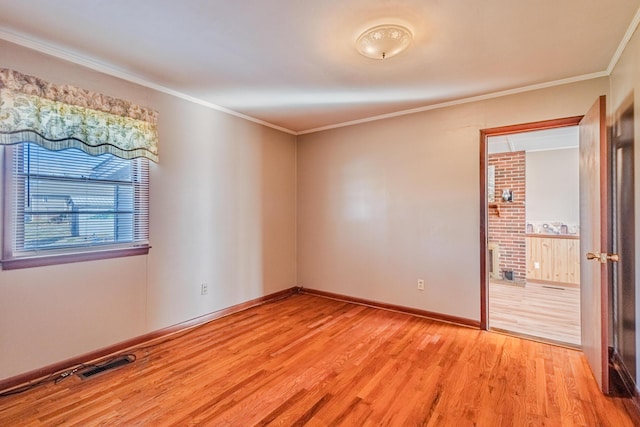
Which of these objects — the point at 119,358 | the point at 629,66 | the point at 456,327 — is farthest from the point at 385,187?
the point at 119,358

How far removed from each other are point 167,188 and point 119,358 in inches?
60.8

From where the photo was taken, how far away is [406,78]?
282cm

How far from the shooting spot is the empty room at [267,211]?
1975 mm

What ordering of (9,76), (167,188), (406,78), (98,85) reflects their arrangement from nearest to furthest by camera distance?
(9,76) < (98,85) < (406,78) < (167,188)

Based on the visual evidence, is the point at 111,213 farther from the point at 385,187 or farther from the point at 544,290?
the point at 544,290

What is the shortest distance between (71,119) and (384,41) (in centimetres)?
239

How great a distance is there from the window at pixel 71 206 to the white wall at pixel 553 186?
21.1 feet

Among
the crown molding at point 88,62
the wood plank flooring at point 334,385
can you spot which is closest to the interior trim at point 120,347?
the wood plank flooring at point 334,385

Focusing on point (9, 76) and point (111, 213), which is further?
point (111, 213)

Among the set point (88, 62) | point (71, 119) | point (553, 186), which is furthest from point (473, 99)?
point (553, 186)

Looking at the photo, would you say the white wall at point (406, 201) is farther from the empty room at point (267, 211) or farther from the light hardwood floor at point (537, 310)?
the light hardwood floor at point (537, 310)

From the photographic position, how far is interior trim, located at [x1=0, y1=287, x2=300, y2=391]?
2203 mm

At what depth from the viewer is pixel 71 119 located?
239 cm

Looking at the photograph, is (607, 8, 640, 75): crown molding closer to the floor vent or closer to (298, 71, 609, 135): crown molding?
(298, 71, 609, 135): crown molding
